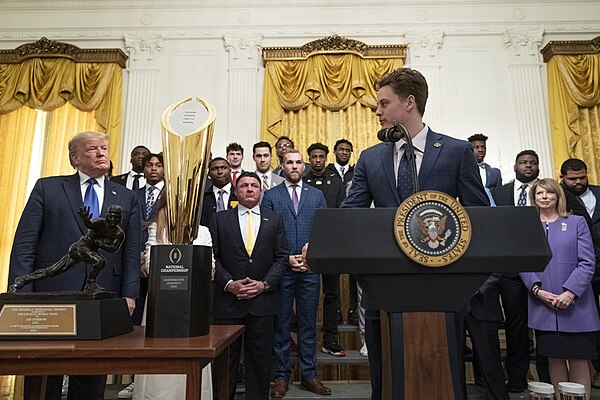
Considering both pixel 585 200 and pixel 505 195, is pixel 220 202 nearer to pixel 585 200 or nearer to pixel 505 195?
pixel 505 195

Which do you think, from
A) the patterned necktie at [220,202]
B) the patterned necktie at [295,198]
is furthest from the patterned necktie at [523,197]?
the patterned necktie at [220,202]

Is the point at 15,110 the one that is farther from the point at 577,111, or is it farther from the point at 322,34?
the point at 577,111

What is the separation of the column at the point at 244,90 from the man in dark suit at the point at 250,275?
3.09 meters

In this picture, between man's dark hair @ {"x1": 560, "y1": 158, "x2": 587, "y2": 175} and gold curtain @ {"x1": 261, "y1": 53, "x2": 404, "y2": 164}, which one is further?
gold curtain @ {"x1": 261, "y1": 53, "x2": 404, "y2": 164}

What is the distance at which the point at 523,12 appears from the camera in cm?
708

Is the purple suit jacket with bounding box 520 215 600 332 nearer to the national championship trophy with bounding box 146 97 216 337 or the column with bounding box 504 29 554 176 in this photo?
the national championship trophy with bounding box 146 97 216 337

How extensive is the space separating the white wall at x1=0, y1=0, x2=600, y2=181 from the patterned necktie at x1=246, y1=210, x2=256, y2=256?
3.29 metres

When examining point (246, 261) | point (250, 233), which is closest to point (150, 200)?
point (250, 233)

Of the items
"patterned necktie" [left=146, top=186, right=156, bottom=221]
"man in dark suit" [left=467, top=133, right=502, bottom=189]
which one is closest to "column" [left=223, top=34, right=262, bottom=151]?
"patterned necktie" [left=146, top=186, right=156, bottom=221]

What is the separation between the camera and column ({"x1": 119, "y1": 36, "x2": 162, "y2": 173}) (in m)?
6.73

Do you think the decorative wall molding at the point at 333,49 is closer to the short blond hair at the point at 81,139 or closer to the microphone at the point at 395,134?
the short blond hair at the point at 81,139

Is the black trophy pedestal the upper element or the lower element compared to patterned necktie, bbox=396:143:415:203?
lower

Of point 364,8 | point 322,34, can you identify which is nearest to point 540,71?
point 364,8

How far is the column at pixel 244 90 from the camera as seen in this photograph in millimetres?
6754
